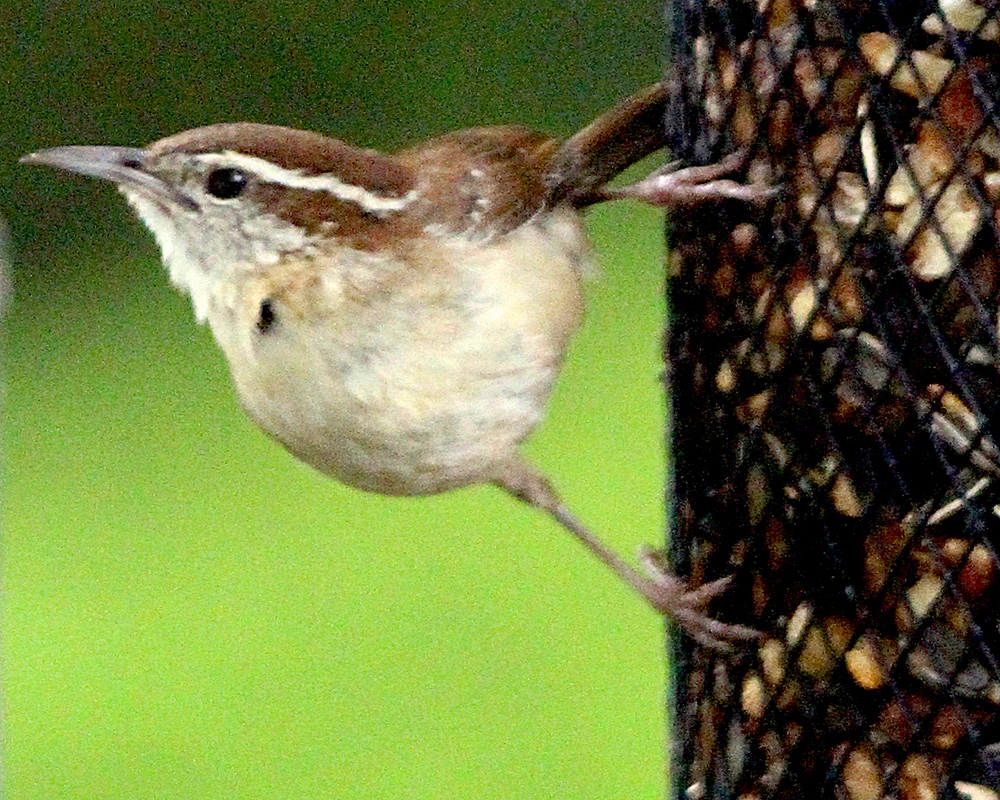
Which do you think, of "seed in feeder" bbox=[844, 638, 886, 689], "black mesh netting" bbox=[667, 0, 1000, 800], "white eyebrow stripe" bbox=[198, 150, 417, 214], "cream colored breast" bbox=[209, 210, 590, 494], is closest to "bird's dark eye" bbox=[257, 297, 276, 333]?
"cream colored breast" bbox=[209, 210, 590, 494]

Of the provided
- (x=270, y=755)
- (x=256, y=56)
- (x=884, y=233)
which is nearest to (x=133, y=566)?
(x=270, y=755)

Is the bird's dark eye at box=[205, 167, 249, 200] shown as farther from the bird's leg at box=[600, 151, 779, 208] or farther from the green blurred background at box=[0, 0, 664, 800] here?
the green blurred background at box=[0, 0, 664, 800]

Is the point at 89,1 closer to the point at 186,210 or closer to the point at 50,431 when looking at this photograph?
the point at 50,431

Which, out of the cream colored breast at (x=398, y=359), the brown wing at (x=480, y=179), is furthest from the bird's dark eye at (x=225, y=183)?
the brown wing at (x=480, y=179)

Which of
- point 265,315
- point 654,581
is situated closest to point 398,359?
point 265,315

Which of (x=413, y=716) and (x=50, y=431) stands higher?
(x=50, y=431)

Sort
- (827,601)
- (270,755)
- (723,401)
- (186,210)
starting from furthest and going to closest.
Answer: (270,755)
(186,210)
(723,401)
(827,601)

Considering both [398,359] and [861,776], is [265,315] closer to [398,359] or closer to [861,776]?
A: [398,359]
